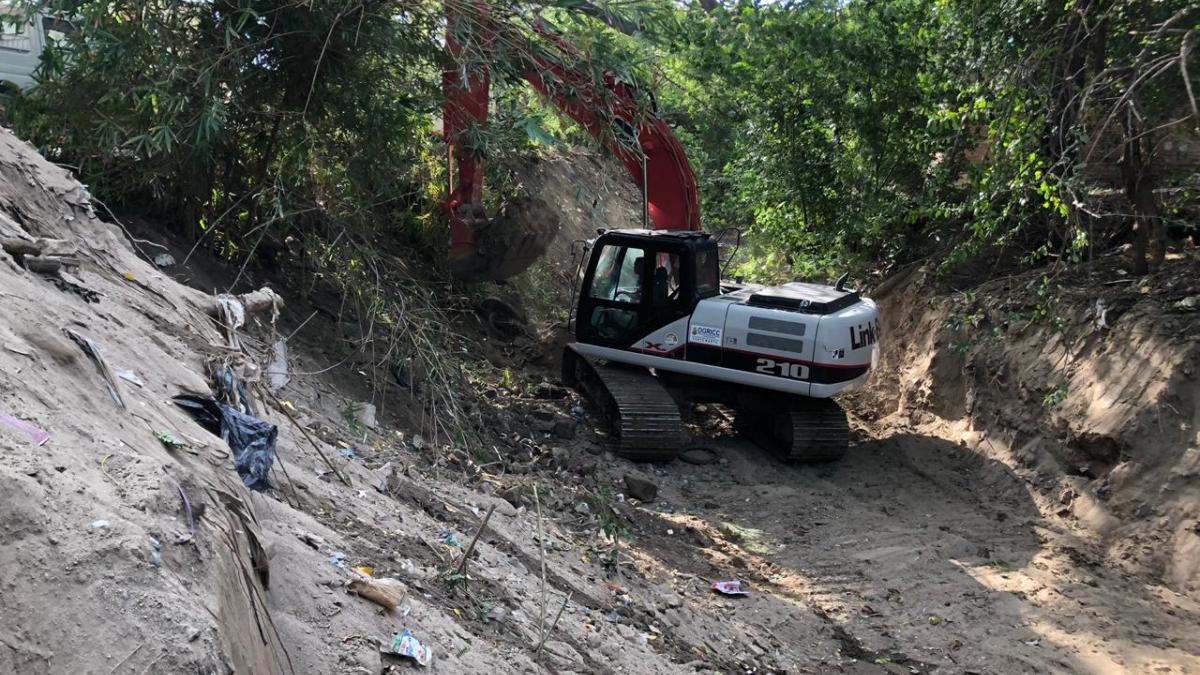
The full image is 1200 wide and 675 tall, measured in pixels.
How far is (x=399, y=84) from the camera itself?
793 cm

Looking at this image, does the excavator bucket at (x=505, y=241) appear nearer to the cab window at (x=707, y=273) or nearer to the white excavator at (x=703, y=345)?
the white excavator at (x=703, y=345)

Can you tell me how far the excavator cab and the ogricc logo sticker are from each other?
0.50 feet

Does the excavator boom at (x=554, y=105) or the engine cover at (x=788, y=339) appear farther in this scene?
the engine cover at (x=788, y=339)

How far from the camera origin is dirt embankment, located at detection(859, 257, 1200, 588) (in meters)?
7.45

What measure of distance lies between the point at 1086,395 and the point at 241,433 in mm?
6723

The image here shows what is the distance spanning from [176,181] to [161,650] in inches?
250

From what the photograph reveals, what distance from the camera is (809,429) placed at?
30.5 ft

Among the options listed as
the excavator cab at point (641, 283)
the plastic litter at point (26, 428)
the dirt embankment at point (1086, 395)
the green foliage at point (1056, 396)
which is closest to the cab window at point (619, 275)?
the excavator cab at point (641, 283)

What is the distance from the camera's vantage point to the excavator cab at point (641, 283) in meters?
9.27

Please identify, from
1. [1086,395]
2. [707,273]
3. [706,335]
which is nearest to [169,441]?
[706,335]

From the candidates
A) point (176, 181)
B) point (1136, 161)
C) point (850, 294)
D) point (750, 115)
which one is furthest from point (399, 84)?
point (1136, 161)

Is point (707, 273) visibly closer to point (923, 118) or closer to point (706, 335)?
point (706, 335)

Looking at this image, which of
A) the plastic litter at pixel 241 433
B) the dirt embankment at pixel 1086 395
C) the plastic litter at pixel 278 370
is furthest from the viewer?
the dirt embankment at pixel 1086 395

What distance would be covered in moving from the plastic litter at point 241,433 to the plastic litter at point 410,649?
2.82 ft
